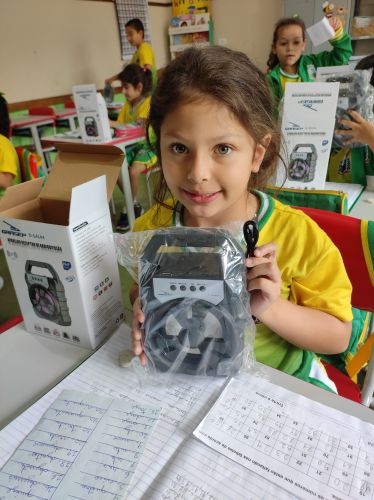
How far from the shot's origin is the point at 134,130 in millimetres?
2879

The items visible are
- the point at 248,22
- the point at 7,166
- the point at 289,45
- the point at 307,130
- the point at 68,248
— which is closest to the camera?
the point at 68,248

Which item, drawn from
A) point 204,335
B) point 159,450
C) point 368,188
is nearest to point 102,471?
Result: point 159,450

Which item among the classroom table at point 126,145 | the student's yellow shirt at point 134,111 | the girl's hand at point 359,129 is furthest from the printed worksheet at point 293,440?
the student's yellow shirt at point 134,111

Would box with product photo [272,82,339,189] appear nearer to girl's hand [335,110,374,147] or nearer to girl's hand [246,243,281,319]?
girl's hand [335,110,374,147]

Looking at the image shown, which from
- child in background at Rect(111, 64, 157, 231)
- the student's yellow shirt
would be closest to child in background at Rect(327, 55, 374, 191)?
child in background at Rect(111, 64, 157, 231)

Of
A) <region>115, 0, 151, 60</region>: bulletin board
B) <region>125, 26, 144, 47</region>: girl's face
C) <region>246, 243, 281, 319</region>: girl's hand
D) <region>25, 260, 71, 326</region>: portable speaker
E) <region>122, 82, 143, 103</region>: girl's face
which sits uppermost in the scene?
<region>115, 0, 151, 60</region>: bulletin board

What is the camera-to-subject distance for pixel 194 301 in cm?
51

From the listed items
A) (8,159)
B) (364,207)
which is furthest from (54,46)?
(364,207)

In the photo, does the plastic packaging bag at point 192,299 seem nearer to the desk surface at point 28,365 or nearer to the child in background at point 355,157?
the desk surface at point 28,365

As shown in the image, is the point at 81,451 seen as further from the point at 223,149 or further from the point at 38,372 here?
the point at 223,149

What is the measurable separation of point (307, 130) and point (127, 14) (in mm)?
5155

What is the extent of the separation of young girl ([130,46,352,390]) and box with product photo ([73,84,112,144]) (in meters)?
1.85

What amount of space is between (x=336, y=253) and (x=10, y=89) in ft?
14.0

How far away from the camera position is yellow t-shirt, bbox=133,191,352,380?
2.29ft
